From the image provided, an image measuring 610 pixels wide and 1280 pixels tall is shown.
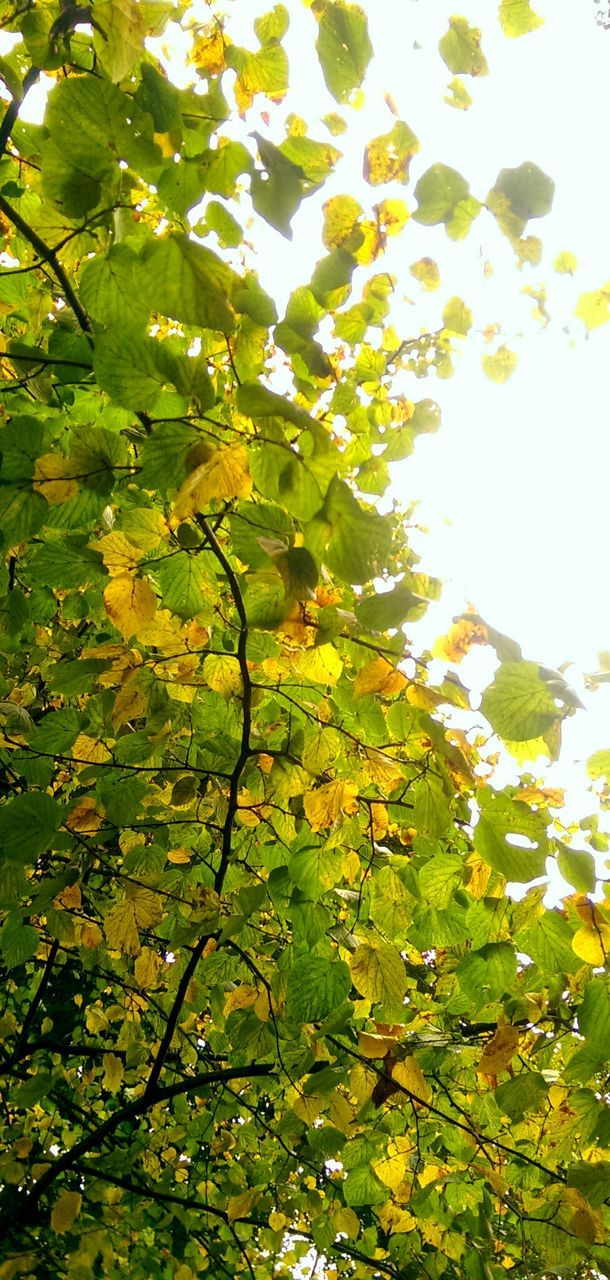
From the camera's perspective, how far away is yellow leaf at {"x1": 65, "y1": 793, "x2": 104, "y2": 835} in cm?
182

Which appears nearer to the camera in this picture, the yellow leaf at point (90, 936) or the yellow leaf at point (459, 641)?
the yellow leaf at point (459, 641)

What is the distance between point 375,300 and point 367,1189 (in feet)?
7.53

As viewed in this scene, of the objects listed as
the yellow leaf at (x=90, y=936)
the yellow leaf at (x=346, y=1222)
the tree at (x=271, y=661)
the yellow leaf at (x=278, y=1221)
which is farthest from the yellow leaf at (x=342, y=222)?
the yellow leaf at (x=278, y=1221)

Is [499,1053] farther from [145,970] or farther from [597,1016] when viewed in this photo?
[145,970]

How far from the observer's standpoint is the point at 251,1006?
78.3 inches

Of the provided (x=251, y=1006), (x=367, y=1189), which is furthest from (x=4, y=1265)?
(x=251, y=1006)

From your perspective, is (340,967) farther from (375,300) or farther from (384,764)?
(375,300)

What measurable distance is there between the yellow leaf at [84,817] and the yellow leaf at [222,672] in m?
0.53

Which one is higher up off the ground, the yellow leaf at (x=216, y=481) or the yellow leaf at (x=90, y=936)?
the yellow leaf at (x=216, y=481)

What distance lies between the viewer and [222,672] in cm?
156

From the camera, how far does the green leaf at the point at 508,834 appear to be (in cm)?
120

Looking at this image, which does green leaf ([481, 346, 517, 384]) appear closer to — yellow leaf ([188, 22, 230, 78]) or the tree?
the tree

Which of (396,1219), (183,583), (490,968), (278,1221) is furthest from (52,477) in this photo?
(278,1221)

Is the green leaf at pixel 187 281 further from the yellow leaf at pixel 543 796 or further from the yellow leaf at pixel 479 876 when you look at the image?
the yellow leaf at pixel 479 876
